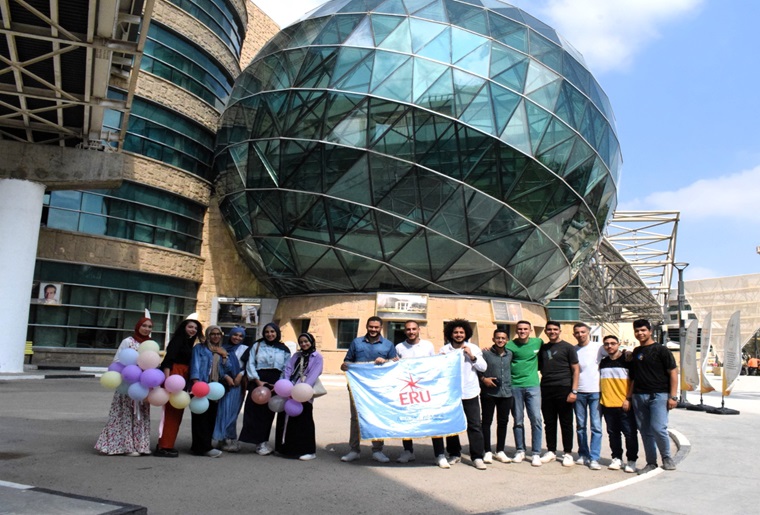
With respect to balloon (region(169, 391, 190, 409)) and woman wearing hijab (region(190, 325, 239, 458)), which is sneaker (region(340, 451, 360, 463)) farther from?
balloon (region(169, 391, 190, 409))

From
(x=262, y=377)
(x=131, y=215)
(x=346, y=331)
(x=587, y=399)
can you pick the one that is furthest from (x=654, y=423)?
(x=131, y=215)

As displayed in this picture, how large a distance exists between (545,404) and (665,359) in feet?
5.08

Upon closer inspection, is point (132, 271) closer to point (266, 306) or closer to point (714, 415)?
point (266, 306)

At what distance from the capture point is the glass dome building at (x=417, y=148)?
2053cm

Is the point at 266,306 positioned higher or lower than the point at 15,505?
higher

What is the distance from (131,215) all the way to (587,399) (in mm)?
21039

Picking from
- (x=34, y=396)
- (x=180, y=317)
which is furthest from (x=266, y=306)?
(x=34, y=396)

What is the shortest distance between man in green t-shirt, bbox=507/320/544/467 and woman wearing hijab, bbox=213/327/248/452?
353 cm

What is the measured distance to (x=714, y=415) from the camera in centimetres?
1409

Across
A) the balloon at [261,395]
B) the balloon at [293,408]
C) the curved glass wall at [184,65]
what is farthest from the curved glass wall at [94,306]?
the balloon at [293,408]

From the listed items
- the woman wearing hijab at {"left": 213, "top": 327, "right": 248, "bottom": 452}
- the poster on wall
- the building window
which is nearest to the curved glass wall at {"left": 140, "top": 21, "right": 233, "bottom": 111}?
the building window

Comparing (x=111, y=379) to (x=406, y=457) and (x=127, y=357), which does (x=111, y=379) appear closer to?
(x=127, y=357)

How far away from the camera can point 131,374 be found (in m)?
6.91

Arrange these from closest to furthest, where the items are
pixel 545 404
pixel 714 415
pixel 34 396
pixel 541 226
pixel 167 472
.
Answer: pixel 167 472 → pixel 545 404 → pixel 34 396 → pixel 714 415 → pixel 541 226
